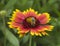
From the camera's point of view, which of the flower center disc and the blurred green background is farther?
the blurred green background

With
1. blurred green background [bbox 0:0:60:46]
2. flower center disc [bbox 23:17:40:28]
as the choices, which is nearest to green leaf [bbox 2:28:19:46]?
blurred green background [bbox 0:0:60:46]

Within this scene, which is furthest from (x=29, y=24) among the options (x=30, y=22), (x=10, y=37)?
(x=10, y=37)

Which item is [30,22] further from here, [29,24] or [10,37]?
[10,37]

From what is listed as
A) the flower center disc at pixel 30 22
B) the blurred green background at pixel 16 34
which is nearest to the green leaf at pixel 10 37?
the blurred green background at pixel 16 34

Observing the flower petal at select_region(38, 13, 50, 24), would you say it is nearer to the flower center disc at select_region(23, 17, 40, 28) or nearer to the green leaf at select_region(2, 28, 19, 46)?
the flower center disc at select_region(23, 17, 40, 28)

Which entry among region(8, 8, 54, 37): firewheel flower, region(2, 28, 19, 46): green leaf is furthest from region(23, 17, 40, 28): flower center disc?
region(2, 28, 19, 46): green leaf

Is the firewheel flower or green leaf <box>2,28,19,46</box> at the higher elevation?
the firewheel flower

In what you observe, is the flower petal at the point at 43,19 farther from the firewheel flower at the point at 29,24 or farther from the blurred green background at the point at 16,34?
the blurred green background at the point at 16,34
